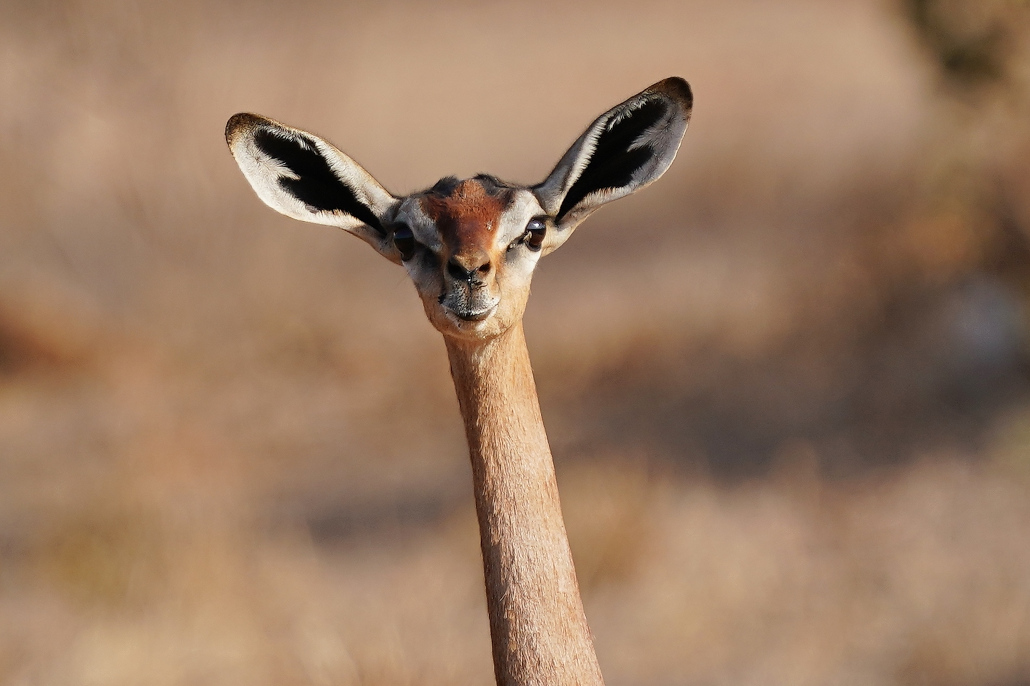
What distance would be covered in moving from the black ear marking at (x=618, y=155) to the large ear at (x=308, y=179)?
56cm

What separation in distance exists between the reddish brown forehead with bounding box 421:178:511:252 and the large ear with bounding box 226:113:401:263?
0.70 feet

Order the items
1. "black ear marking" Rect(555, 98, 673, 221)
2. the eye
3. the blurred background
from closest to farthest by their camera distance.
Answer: the eye → "black ear marking" Rect(555, 98, 673, 221) → the blurred background

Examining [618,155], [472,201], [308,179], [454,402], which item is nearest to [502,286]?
[472,201]

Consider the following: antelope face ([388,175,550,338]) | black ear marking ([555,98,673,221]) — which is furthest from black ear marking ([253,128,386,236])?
black ear marking ([555,98,673,221])

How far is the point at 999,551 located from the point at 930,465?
1090 mm

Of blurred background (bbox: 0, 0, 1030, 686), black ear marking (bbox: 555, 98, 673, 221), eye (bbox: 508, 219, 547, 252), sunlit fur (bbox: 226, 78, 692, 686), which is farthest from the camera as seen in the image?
blurred background (bbox: 0, 0, 1030, 686)

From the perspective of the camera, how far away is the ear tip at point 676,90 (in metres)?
3.00

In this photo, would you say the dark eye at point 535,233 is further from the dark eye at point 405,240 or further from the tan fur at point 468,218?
the dark eye at point 405,240

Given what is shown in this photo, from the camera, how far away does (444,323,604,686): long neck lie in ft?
9.54

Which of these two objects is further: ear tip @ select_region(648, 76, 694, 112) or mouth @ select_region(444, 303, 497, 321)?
ear tip @ select_region(648, 76, 694, 112)

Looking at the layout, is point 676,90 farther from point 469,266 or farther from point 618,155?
point 469,266

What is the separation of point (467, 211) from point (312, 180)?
555 mm

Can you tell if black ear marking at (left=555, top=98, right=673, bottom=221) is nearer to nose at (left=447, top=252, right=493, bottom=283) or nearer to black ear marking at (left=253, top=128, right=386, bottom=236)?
nose at (left=447, top=252, right=493, bottom=283)

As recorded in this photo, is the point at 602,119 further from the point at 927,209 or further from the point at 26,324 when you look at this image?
the point at 26,324
